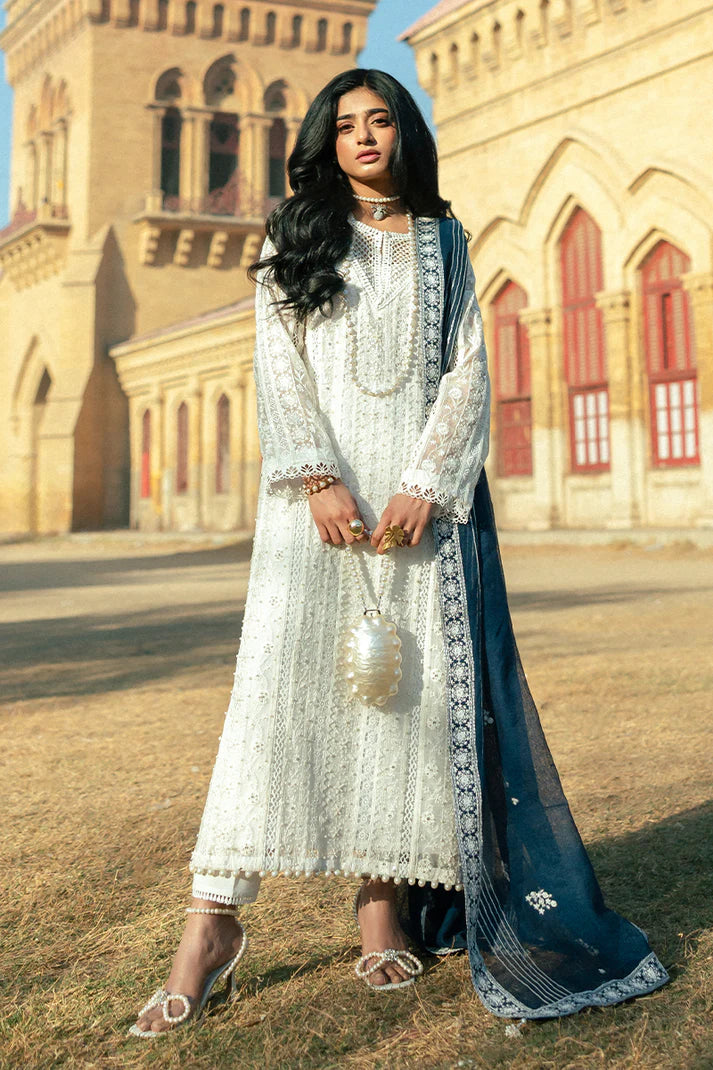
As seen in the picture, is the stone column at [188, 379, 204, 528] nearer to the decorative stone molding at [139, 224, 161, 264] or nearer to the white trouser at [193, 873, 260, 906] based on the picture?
the decorative stone molding at [139, 224, 161, 264]

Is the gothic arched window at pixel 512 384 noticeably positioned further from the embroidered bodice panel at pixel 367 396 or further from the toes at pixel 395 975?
the toes at pixel 395 975

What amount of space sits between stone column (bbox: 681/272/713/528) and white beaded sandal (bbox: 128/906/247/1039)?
15760 millimetres

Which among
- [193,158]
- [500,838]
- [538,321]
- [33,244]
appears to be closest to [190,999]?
[500,838]

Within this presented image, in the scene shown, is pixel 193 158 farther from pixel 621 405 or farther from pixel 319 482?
pixel 319 482

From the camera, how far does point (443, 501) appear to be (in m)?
2.37

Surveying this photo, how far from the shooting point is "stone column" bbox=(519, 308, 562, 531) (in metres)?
19.7

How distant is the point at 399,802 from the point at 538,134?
19.5 meters

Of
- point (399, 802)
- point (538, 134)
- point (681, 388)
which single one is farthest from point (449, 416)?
point (538, 134)

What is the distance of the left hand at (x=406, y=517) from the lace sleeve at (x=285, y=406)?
137mm

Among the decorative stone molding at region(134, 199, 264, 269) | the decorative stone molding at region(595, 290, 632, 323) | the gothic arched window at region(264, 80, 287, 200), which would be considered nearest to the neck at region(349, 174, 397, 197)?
the decorative stone molding at region(595, 290, 632, 323)

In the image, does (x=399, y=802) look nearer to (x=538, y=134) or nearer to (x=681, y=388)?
(x=681, y=388)

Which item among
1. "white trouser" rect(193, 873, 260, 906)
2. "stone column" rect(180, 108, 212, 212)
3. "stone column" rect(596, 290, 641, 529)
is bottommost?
"white trouser" rect(193, 873, 260, 906)

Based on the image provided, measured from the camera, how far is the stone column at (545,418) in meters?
19.7

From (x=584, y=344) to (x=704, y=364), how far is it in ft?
8.86
